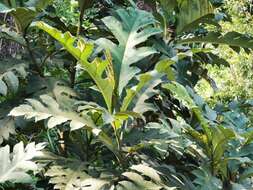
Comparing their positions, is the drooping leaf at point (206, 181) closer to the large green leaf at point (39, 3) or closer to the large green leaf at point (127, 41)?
the large green leaf at point (127, 41)

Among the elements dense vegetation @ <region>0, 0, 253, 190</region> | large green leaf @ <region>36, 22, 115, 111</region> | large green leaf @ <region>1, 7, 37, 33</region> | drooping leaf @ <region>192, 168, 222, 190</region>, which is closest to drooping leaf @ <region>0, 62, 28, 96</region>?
dense vegetation @ <region>0, 0, 253, 190</region>

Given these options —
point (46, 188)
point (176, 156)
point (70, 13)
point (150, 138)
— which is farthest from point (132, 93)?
point (70, 13)

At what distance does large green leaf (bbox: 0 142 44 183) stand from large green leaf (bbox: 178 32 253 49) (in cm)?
74

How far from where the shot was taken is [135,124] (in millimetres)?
1525

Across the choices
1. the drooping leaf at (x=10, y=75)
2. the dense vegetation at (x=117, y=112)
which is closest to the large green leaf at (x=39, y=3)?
the dense vegetation at (x=117, y=112)

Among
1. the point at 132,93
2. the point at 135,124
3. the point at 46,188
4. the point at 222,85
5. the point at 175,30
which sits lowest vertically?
the point at 222,85

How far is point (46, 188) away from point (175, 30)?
0.70 m

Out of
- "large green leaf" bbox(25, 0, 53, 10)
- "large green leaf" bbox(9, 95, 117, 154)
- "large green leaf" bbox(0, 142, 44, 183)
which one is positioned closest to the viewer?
"large green leaf" bbox(0, 142, 44, 183)

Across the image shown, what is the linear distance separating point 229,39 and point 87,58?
56 centimetres

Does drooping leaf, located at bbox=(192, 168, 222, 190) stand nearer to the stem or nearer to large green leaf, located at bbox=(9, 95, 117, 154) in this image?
large green leaf, located at bbox=(9, 95, 117, 154)

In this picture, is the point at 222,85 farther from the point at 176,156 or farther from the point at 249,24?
the point at 176,156

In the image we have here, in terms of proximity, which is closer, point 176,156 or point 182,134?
point 182,134

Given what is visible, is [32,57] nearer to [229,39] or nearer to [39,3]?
[39,3]

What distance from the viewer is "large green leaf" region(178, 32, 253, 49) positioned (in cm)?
153
